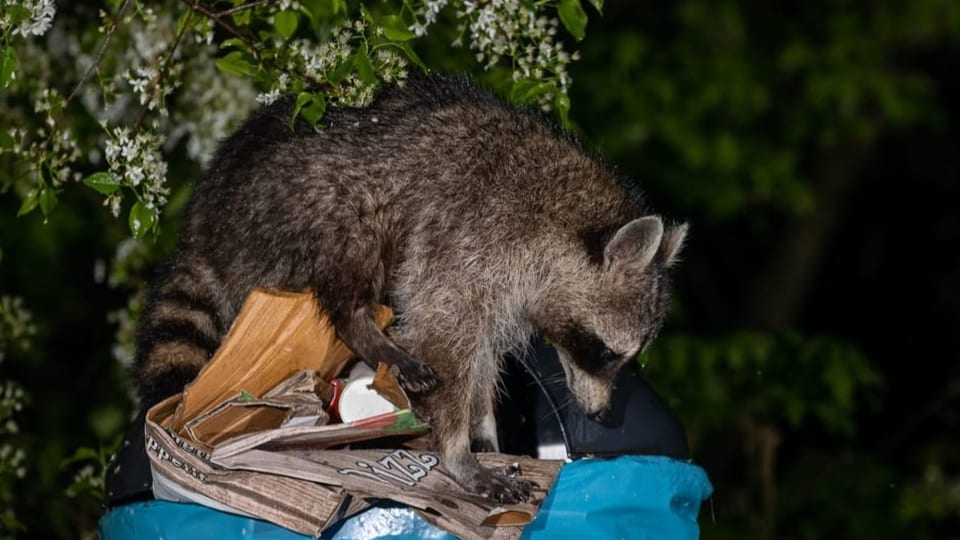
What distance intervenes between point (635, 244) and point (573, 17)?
59cm

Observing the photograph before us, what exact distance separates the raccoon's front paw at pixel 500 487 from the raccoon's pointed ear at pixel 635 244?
0.72 m

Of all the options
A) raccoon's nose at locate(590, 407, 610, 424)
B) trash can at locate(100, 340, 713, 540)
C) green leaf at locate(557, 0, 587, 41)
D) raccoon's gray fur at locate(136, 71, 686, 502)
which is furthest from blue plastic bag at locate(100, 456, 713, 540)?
green leaf at locate(557, 0, 587, 41)

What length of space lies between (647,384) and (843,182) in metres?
6.20

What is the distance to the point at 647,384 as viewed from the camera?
3729 mm

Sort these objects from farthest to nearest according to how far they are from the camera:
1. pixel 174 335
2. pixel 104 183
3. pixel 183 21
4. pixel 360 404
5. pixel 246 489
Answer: pixel 183 21
pixel 174 335
pixel 104 183
pixel 360 404
pixel 246 489

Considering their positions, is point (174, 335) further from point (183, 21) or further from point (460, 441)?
point (183, 21)

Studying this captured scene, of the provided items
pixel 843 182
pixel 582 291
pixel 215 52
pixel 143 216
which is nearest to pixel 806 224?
pixel 843 182

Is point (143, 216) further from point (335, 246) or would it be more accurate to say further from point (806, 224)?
point (806, 224)

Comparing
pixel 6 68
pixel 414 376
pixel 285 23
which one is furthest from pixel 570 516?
→ pixel 6 68

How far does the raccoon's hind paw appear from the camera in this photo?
3.69 meters

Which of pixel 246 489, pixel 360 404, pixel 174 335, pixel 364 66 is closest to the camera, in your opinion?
pixel 246 489

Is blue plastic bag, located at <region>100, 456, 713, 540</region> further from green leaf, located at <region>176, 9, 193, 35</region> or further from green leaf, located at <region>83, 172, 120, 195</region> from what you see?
green leaf, located at <region>176, 9, 193, 35</region>

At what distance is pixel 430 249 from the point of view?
12.5 feet

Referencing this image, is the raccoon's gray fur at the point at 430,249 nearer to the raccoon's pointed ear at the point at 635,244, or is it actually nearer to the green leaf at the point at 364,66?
the raccoon's pointed ear at the point at 635,244
